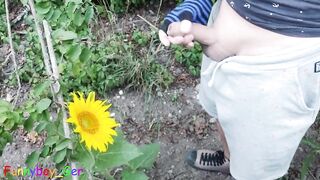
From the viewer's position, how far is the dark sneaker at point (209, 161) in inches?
72.7

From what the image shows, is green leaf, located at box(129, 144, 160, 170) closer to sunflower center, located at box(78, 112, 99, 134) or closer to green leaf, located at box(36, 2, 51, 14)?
sunflower center, located at box(78, 112, 99, 134)

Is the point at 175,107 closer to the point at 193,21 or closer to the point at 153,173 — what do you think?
the point at 153,173

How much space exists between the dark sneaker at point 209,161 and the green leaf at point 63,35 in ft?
3.27

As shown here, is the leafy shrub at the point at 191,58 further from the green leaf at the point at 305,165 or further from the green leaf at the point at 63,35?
the green leaf at the point at 63,35

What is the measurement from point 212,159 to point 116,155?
28.7 inches

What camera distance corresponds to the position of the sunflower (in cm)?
99

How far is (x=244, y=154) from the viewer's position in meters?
1.36

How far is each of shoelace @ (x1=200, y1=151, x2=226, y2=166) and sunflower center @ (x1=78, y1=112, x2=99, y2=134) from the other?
0.89 meters

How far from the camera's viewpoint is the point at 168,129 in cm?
197

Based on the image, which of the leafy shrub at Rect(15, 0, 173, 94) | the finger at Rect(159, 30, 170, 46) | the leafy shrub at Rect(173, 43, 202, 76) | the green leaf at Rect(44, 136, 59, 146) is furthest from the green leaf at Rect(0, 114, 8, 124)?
the leafy shrub at Rect(173, 43, 202, 76)

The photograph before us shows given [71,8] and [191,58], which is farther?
[191,58]

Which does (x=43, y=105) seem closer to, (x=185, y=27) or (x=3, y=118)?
(x=3, y=118)

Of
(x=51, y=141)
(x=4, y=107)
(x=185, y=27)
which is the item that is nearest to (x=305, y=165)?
(x=185, y=27)

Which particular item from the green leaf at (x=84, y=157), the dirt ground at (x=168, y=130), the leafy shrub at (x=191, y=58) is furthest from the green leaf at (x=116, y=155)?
the leafy shrub at (x=191, y=58)
